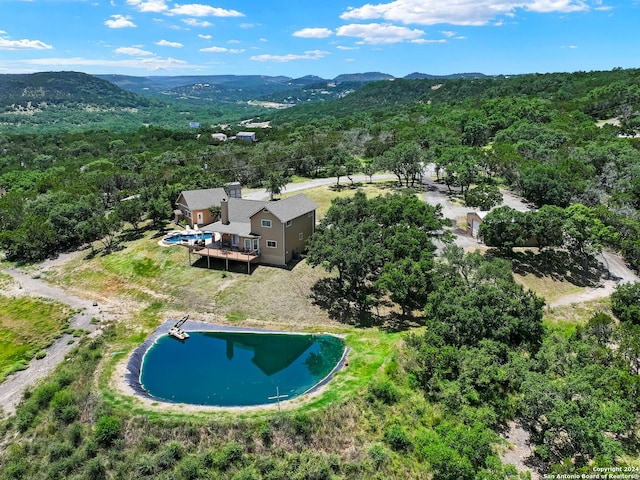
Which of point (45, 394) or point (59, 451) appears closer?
point (59, 451)

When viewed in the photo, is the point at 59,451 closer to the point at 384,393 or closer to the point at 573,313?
A: the point at 384,393

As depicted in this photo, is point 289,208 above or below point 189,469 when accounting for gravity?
above

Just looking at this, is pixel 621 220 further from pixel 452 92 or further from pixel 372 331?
pixel 452 92

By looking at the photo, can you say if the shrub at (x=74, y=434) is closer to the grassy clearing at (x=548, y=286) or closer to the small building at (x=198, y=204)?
the small building at (x=198, y=204)

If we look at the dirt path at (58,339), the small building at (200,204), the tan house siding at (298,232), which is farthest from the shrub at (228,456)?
the small building at (200,204)

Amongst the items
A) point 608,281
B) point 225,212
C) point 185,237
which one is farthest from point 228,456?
point 608,281

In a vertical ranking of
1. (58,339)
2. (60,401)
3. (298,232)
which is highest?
(298,232)

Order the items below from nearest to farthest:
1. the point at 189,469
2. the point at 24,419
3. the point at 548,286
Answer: the point at 189,469 < the point at 24,419 < the point at 548,286
